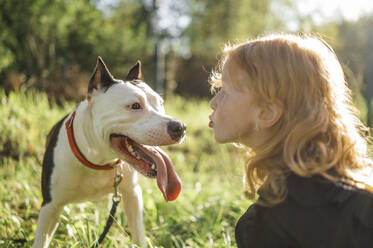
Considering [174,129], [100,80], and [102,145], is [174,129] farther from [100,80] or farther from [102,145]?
[100,80]

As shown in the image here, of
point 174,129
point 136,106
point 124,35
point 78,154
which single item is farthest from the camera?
point 124,35

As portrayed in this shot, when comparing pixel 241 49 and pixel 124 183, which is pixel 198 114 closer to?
pixel 124 183

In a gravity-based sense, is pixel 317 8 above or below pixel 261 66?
above

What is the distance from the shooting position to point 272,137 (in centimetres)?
171

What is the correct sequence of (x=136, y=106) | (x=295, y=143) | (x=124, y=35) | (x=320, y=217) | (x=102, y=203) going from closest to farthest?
(x=320, y=217) < (x=295, y=143) < (x=136, y=106) < (x=102, y=203) < (x=124, y=35)

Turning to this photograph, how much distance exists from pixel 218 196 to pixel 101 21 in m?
10.4

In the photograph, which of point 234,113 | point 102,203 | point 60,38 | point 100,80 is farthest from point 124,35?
point 234,113

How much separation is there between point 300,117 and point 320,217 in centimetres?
44

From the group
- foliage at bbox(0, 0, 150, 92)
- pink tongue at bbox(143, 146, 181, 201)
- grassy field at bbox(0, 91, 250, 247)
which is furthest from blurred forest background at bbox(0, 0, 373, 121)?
pink tongue at bbox(143, 146, 181, 201)

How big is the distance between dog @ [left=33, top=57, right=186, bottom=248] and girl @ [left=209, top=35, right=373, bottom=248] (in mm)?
616

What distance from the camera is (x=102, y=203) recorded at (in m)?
3.80

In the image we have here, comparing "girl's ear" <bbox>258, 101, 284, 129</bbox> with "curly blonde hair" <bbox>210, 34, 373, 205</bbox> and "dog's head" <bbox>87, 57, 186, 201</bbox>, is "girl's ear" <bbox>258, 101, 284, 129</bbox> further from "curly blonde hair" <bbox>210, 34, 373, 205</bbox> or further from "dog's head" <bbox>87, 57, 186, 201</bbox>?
"dog's head" <bbox>87, 57, 186, 201</bbox>

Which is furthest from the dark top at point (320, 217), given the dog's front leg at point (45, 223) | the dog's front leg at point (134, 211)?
the dog's front leg at point (45, 223)

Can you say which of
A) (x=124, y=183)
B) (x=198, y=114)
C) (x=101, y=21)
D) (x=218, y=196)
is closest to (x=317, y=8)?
(x=101, y=21)
